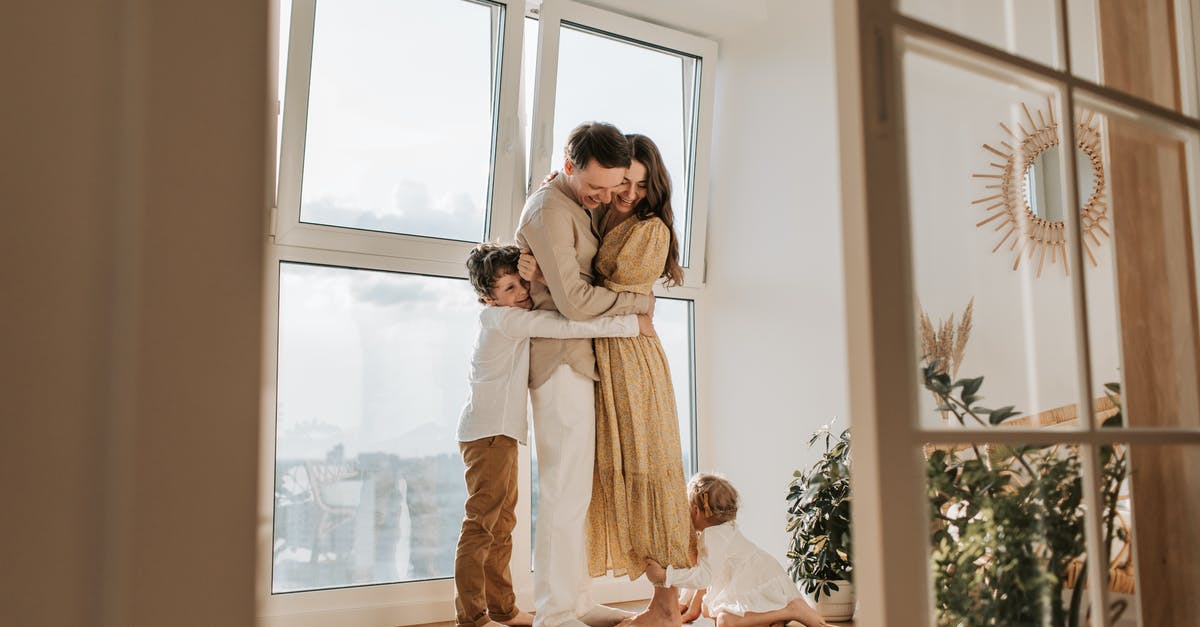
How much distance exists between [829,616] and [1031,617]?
1.79 metres

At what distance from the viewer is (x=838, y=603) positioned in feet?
9.25

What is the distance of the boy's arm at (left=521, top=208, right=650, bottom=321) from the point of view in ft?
8.10

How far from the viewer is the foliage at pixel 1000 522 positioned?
105cm

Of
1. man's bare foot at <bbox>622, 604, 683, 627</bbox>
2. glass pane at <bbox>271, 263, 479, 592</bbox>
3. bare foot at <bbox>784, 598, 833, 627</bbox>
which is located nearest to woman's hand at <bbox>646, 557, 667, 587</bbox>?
man's bare foot at <bbox>622, 604, 683, 627</bbox>

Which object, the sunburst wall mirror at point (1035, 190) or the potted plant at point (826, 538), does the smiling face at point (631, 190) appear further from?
the sunburst wall mirror at point (1035, 190)

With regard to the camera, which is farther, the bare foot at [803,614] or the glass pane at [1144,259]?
the bare foot at [803,614]

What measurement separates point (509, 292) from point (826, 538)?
4.12ft

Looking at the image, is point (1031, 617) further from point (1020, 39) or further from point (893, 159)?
point (1020, 39)

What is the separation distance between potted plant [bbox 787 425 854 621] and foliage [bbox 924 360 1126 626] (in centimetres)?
159

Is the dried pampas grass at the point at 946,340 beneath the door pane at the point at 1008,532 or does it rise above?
above

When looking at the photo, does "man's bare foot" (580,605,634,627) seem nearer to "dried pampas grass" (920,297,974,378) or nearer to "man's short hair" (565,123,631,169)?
"man's short hair" (565,123,631,169)

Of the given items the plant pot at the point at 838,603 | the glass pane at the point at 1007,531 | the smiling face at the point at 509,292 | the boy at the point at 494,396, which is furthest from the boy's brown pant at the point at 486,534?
the glass pane at the point at 1007,531

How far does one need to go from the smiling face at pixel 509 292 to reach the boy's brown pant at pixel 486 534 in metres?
0.40

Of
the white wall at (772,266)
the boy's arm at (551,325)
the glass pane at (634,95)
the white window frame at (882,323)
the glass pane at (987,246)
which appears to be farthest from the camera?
the glass pane at (634,95)
